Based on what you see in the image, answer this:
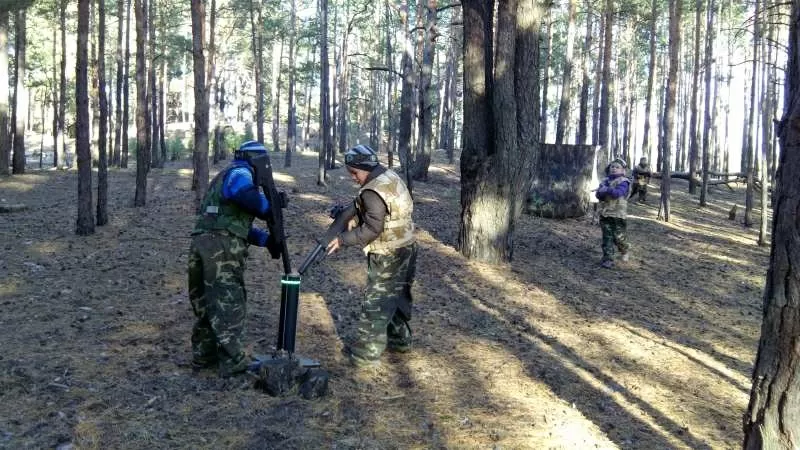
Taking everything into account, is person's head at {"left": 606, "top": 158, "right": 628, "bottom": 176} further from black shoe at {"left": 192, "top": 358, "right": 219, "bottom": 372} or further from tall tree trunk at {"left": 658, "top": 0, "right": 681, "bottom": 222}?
black shoe at {"left": 192, "top": 358, "right": 219, "bottom": 372}

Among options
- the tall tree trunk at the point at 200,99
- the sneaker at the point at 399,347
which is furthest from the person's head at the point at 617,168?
the tall tree trunk at the point at 200,99

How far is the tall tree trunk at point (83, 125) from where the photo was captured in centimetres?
1059

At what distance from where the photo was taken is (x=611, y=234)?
37.0 feet

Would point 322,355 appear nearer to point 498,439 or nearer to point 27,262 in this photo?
point 498,439

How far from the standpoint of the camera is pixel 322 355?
610 centimetres

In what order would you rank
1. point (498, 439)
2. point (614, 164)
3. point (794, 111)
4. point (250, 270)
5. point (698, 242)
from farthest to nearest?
point (698, 242)
point (614, 164)
point (250, 270)
point (498, 439)
point (794, 111)

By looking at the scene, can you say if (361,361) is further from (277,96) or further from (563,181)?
(277,96)

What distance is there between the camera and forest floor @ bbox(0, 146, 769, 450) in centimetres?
462

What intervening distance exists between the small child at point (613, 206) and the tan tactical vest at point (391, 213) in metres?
6.30

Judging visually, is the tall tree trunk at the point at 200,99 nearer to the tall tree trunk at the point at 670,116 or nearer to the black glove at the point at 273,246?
the black glove at the point at 273,246

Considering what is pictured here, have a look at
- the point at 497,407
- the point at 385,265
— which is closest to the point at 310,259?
the point at 385,265

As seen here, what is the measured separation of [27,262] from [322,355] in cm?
567

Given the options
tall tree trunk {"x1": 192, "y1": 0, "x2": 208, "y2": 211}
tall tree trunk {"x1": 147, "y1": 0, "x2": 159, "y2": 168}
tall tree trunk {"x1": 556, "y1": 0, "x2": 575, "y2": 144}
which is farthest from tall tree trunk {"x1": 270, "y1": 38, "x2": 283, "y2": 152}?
tall tree trunk {"x1": 192, "y1": 0, "x2": 208, "y2": 211}

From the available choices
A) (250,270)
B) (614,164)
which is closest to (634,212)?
(614,164)
